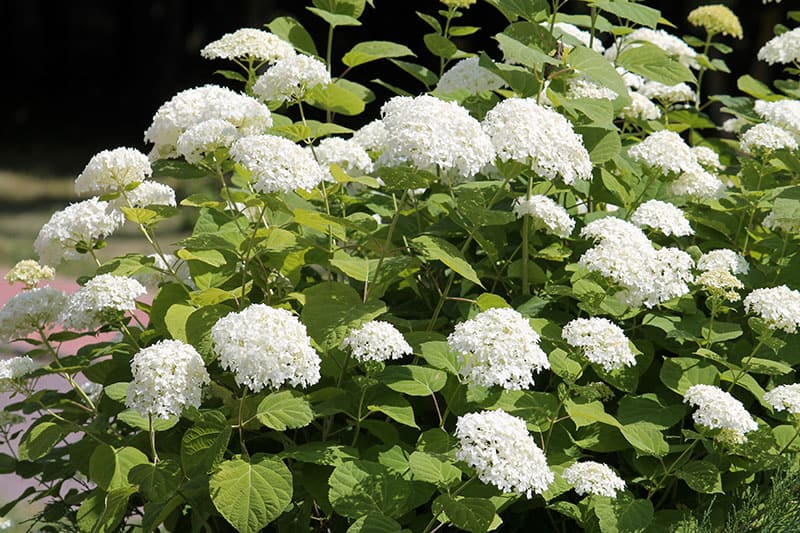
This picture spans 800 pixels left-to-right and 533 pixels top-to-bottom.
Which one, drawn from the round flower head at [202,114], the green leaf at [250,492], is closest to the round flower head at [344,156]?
the round flower head at [202,114]

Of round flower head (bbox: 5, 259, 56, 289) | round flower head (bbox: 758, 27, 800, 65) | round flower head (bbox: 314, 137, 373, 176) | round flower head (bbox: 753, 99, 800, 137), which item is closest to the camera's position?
round flower head (bbox: 5, 259, 56, 289)

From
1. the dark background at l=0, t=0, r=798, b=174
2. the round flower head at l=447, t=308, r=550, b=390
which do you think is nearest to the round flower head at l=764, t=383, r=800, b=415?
the round flower head at l=447, t=308, r=550, b=390

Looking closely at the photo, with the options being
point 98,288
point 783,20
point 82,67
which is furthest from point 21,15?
point 98,288

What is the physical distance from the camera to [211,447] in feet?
6.84

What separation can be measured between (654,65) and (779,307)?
0.83 m

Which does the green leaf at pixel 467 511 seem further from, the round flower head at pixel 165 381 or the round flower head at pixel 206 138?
the round flower head at pixel 206 138

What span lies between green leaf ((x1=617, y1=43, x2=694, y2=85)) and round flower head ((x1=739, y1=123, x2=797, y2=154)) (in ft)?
0.73

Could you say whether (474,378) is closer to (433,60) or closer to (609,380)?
(609,380)

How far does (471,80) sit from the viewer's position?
306cm

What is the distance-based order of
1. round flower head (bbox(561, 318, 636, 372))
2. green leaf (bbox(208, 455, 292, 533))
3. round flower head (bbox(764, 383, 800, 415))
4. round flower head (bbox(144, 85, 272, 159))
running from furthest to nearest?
round flower head (bbox(144, 85, 272, 159)), round flower head (bbox(764, 383, 800, 415)), round flower head (bbox(561, 318, 636, 372)), green leaf (bbox(208, 455, 292, 533))

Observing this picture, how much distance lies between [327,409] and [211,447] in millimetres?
249

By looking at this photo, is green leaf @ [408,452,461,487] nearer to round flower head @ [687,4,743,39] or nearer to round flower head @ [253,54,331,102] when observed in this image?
round flower head @ [253,54,331,102]

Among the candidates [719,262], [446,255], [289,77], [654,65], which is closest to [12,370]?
[289,77]

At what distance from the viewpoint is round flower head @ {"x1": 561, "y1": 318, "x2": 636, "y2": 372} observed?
7.22 ft
